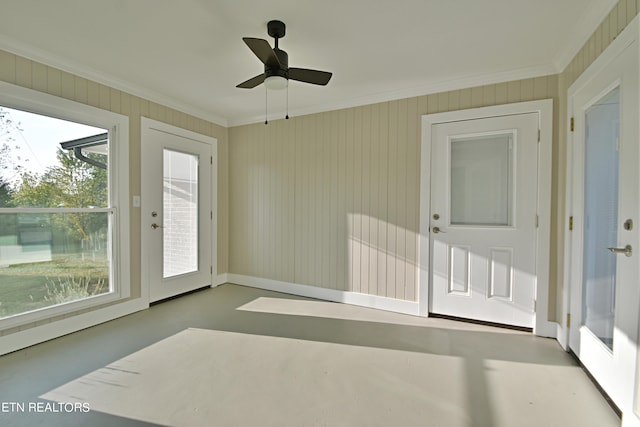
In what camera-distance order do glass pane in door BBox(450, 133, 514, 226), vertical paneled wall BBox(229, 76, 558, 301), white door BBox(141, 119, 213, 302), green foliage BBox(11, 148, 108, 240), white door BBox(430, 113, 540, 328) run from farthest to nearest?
white door BBox(141, 119, 213, 302), vertical paneled wall BBox(229, 76, 558, 301), glass pane in door BBox(450, 133, 514, 226), white door BBox(430, 113, 540, 328), green foliage BBox(11, 148, 108, 240)

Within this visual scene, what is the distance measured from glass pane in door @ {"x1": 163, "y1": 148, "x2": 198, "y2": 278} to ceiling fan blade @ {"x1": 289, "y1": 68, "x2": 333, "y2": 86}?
87.3 inches

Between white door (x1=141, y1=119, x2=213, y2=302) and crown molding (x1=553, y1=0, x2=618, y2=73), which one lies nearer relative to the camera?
crown molding (x1=553, y1=0, x2=618, y2=73)

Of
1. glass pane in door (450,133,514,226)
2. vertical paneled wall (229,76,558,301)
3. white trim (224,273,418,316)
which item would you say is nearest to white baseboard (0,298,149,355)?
white trim (224,273,418,316)

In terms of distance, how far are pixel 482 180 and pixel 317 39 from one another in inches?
81.0

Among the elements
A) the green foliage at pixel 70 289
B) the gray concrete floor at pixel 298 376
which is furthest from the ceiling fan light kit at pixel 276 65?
the green foliage at pixel 70 289

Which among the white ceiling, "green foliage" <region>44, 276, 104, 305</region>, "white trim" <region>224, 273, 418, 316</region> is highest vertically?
the white ceiling

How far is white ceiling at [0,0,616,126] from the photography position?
193 cm

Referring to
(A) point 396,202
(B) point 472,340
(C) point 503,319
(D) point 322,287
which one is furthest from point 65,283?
(C) point 503,319

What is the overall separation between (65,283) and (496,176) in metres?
4.23

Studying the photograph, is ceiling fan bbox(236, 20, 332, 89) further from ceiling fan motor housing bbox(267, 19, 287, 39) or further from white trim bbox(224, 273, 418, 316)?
white trim bbox(224, 273, 418, 316)

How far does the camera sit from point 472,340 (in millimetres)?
2598

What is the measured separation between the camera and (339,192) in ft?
12.0

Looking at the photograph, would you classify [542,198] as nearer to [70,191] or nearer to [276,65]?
[276,65]

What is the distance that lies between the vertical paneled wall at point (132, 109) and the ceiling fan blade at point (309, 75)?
2.07m
